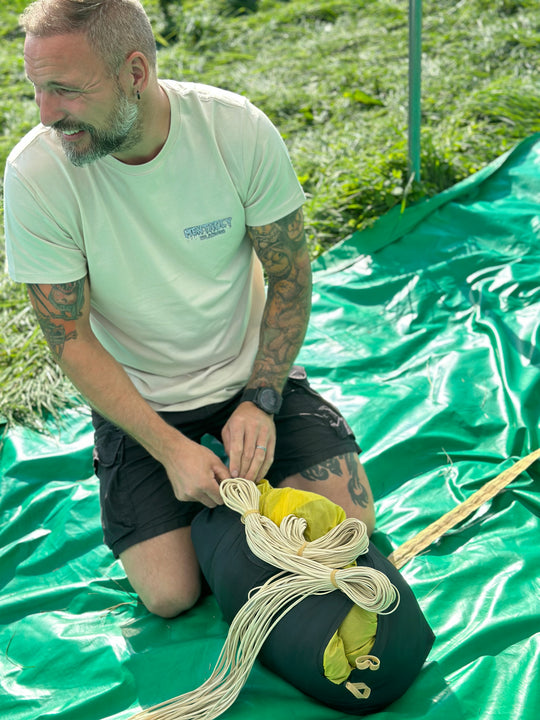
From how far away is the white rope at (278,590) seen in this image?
1.65m

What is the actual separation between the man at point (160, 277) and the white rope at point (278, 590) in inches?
11.9

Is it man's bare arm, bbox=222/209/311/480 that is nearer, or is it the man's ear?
the man's ear

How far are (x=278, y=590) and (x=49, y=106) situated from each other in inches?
49.6

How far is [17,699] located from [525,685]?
1.25 meters

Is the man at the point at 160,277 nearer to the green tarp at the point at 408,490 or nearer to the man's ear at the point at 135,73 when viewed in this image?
the man's ear at the point at 135,73

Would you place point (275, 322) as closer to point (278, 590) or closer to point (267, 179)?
point (267, 179)

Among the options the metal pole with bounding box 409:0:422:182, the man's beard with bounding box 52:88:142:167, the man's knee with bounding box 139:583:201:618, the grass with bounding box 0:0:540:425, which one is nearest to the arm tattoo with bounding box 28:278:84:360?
the man's beard with bounding box 52:88:142:167

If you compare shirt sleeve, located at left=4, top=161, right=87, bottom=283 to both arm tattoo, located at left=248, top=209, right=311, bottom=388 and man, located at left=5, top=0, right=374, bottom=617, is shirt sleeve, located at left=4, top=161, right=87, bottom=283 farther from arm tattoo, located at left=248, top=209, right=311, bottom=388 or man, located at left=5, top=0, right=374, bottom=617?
arm tattoo, located at left=248, top=209, right=311, bottom=388

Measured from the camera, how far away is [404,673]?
5.55ft

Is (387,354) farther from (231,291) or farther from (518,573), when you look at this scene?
(518,573)

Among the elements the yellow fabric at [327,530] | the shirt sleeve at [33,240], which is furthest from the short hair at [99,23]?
the yellow fabric at [327,530]

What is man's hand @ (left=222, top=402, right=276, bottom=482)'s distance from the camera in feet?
6.72

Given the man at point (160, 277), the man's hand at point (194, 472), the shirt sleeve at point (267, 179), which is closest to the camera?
the man at point (160, 277)

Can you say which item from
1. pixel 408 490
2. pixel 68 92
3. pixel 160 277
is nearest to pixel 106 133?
pixel 68 92
